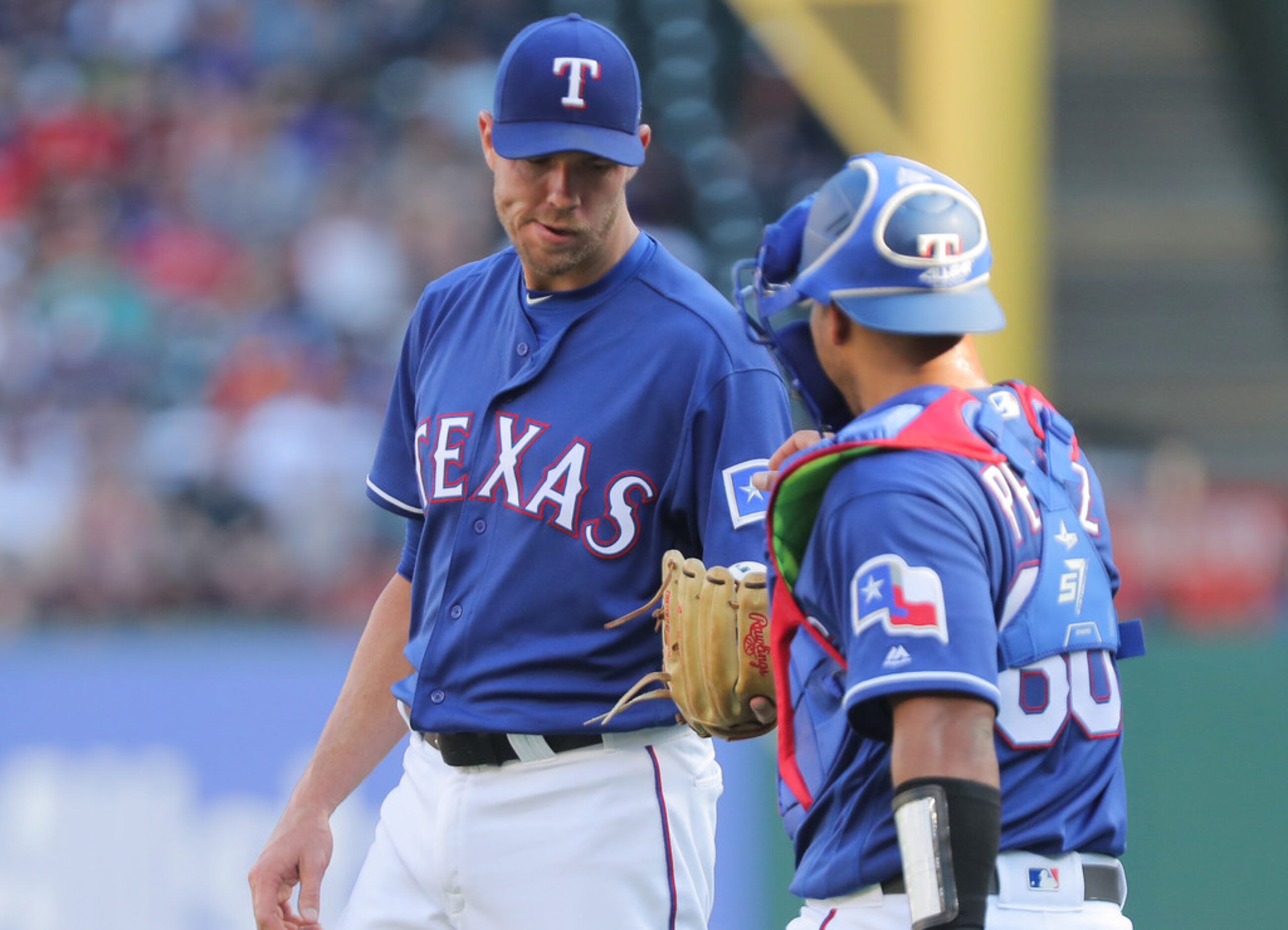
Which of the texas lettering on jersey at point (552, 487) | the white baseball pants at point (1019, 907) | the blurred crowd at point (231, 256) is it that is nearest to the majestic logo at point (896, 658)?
the white baseball pants at point (1019, 907)

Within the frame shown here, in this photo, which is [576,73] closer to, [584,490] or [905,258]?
[584,490]

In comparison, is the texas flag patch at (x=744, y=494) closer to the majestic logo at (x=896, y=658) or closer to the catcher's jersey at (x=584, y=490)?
the catcher's jersey at (x=584, y=490)

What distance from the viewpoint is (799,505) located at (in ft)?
6.56

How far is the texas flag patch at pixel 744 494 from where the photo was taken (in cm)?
260

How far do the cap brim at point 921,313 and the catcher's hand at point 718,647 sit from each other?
0.54 metres

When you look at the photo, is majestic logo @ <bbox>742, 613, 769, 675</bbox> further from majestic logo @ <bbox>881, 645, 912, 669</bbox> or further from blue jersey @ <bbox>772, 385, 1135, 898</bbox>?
majestic logo @ <bbox>881, 645, 912, 669</bbox>

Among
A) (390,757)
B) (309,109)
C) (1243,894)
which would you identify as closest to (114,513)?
(390,757)

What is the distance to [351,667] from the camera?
309 cm

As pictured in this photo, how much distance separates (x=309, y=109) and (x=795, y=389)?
24.2 ft

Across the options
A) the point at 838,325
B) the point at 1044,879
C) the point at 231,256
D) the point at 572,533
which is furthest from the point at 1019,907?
the point at 231,256

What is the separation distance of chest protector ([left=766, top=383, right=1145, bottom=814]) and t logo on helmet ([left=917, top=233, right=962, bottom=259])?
0.16 meters

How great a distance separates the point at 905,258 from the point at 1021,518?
1.05ft

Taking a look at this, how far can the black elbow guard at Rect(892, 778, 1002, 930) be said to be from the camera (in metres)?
1.79

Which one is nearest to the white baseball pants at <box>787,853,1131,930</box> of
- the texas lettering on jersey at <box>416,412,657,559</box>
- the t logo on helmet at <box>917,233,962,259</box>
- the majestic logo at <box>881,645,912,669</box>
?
the majestic logo at <box>881,645,912,669</box>
